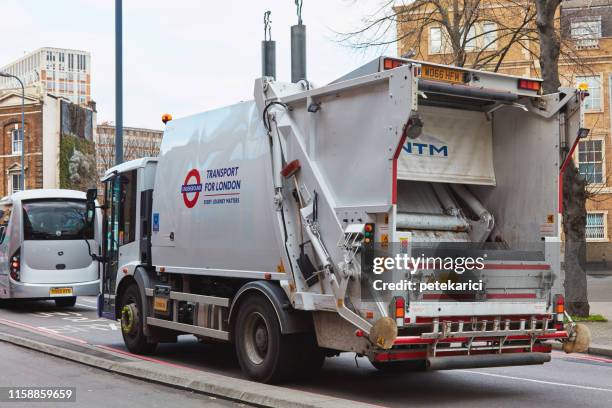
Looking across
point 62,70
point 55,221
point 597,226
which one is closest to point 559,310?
point 55,221

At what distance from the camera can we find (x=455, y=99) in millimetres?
8883

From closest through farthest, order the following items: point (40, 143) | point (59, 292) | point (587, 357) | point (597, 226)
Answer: point (587, 357)
point (59, 292)
point (597, 226)
point (40, 143)

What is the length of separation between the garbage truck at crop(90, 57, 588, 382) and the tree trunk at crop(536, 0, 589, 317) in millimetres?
7533

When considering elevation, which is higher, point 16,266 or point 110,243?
point 110,243

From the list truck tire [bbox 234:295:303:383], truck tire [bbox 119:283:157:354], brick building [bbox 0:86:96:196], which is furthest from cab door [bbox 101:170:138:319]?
brick building [bbox 0:86:96:196]

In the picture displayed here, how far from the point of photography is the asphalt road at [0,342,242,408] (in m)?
8.23

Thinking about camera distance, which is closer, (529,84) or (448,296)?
(448,296)

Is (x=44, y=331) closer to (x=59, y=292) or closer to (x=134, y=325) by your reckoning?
(x=134, y=325)

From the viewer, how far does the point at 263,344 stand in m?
9.24

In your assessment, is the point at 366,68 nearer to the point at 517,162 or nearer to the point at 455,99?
the point at 455,99

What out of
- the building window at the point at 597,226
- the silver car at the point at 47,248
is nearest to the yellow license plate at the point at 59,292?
the silver car at the point at 47,248

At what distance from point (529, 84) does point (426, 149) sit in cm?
130

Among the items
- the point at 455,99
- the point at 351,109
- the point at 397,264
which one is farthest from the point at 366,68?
the point at 397,264

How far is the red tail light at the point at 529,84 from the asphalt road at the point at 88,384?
435 centimetres
